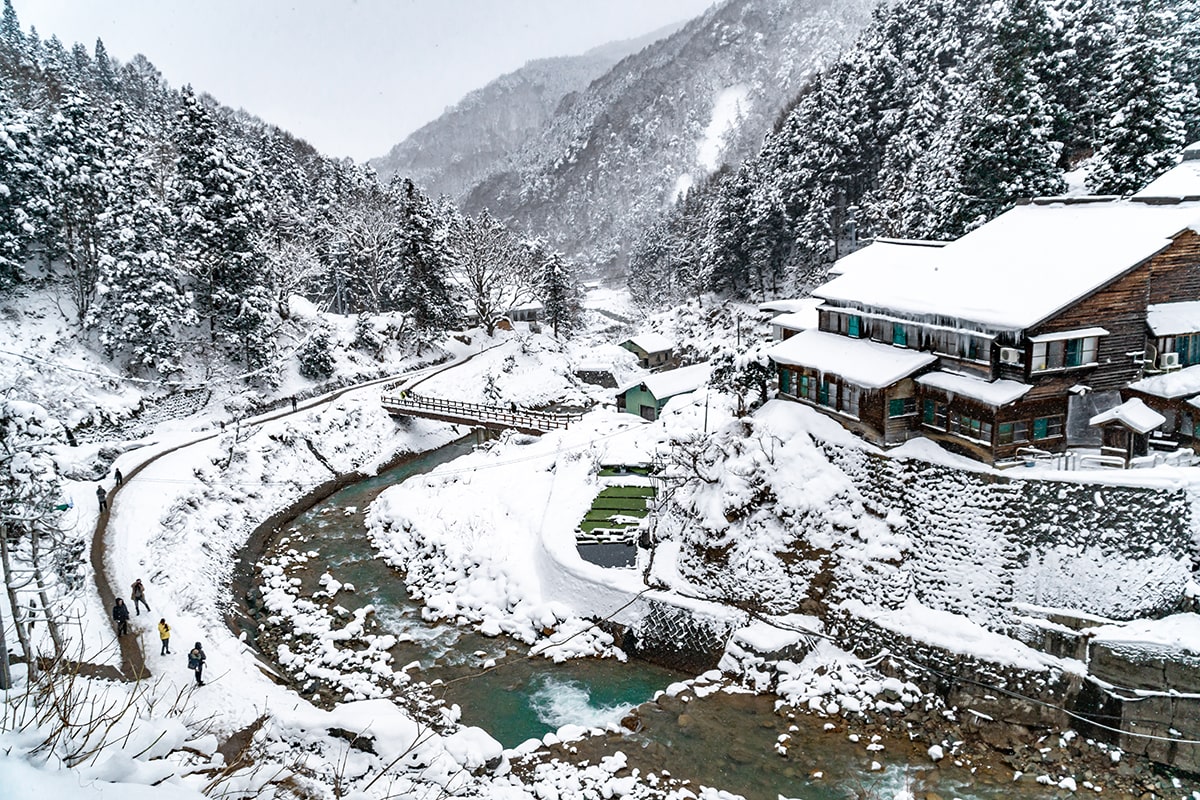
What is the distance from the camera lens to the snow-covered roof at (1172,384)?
2017cm

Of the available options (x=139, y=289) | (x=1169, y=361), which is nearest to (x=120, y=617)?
(x=139, y=289)

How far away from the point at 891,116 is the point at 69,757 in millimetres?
58374

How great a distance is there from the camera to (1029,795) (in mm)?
15344

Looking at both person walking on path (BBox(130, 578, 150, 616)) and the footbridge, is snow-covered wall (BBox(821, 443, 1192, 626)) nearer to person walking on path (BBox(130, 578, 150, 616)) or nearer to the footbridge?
the footbridge

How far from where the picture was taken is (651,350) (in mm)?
57000

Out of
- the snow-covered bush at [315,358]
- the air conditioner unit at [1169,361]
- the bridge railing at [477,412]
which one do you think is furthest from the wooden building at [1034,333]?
the snow-covered bush at [315,358]

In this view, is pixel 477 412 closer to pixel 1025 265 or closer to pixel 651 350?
pixel 651 350

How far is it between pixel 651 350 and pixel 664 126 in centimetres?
11496

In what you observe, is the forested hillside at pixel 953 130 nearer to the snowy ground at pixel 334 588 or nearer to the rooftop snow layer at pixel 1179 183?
the rooftop snow layer at pixel 1179 183

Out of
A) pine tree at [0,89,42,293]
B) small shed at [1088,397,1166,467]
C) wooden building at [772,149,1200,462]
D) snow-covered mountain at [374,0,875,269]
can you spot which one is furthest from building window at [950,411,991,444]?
snow-covered mountain at [374,0,875,269]

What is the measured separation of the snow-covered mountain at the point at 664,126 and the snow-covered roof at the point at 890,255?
10310cm

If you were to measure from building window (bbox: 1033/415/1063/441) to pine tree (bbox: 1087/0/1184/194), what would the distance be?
52.1ft

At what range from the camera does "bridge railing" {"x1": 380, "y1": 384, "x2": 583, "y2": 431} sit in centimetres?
3731

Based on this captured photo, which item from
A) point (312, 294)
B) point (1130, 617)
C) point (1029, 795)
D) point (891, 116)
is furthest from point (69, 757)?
point (312, 294)
